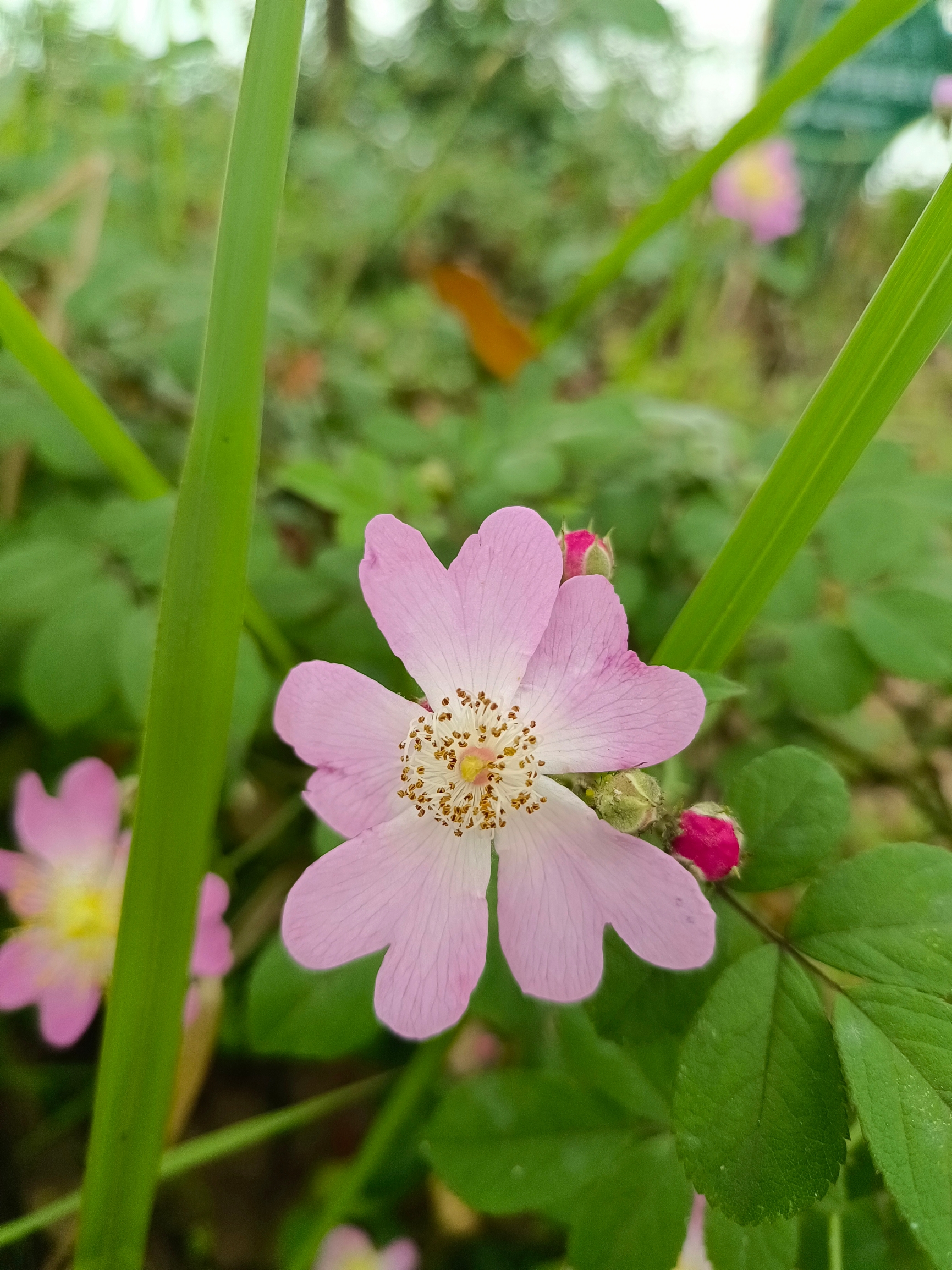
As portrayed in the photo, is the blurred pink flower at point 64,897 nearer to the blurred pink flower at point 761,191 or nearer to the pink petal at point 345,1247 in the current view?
the pink petal at point 345,1247

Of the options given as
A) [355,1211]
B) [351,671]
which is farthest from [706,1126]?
[355,1211]

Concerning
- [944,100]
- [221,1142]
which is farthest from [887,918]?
[944,100]

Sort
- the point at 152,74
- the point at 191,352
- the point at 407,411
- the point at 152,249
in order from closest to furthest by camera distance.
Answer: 1. the point at 191,352
2. the point at 152,74
3. the point at 152,249
4. the point at 407,411

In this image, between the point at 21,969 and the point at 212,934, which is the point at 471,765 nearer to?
the point at 212,934

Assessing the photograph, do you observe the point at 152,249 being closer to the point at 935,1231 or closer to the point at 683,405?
the point at 683,405

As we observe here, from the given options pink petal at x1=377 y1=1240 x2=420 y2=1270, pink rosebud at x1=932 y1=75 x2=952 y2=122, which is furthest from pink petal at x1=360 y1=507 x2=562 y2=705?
pink rosebud at x1=932 y1=75 x2=952 y2=122

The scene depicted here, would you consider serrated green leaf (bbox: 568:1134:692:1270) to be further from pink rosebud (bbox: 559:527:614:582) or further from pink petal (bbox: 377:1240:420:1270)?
pink petal (bbox: 377:1240:420:1270)
